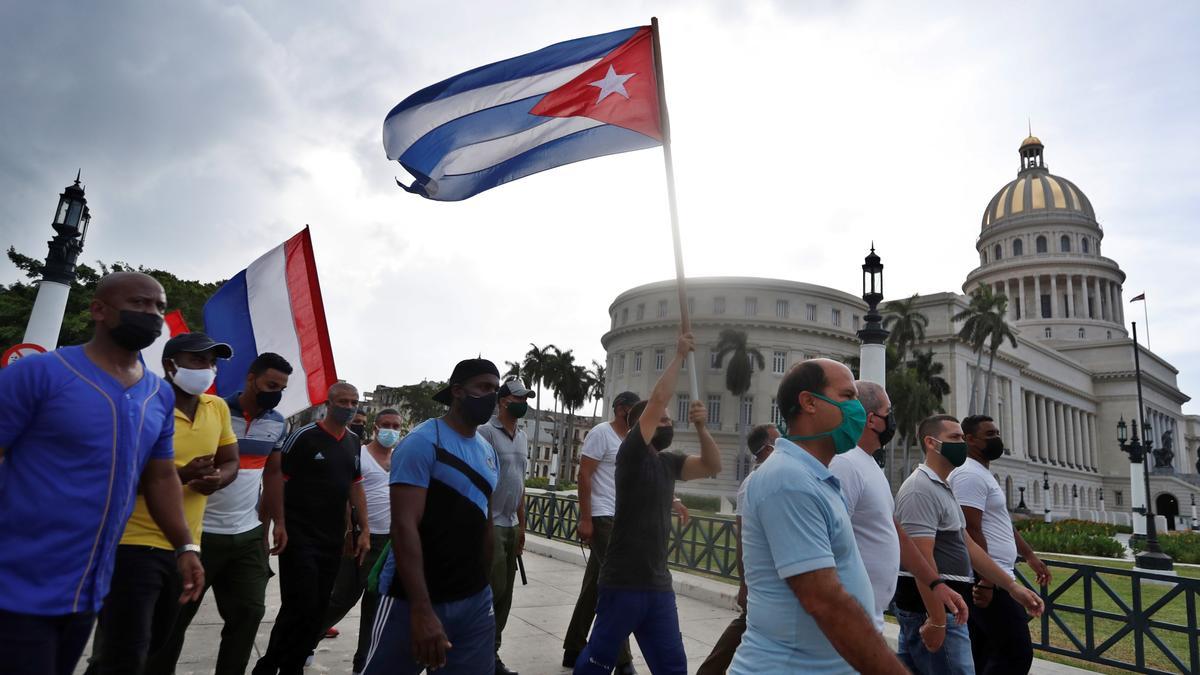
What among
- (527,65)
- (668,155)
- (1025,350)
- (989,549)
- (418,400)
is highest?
(1025,350)

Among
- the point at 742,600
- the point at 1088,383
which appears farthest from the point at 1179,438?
the point at 742,600

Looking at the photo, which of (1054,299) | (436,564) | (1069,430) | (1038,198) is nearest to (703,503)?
(436,564)

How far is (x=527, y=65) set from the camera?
5820mm

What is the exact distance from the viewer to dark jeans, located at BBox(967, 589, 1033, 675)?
4465 mm

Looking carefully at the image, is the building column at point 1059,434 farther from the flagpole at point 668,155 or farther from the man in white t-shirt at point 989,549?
the flagpole at point 668,155

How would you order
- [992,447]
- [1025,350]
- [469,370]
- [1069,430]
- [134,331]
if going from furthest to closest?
[1069,430]
[1025,350]
[992,447]
[469,370]
[134,331]

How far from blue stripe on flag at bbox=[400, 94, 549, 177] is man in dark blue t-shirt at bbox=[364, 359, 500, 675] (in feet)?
10.5

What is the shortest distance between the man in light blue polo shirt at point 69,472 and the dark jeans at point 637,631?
2.59 metres

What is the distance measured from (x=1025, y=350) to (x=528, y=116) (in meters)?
87.5

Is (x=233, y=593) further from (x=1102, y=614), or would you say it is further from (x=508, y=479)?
(x=1102, y=614)

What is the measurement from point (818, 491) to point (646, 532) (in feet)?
7.87

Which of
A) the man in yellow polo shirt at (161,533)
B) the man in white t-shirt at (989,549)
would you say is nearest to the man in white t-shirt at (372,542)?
the man in yellow polo shirt at (161,533)

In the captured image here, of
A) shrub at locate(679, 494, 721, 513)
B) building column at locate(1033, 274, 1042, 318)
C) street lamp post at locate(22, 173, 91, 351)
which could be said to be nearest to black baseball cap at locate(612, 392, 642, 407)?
street lamp post at locate(22, 173, 91, 351)

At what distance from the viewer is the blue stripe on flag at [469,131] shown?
585 centimetres
